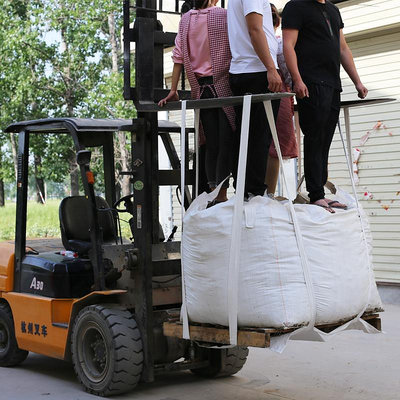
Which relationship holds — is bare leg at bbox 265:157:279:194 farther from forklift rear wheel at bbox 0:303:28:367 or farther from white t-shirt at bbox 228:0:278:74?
forklift rear wheel at bbox 0:303:28:367

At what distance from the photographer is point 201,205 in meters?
5.27

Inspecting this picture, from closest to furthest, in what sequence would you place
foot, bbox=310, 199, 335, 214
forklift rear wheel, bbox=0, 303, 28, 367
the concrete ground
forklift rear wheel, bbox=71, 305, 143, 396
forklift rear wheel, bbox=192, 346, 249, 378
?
foot, bbox=310, 199, 335, 214, forklift rear wheel, bbox=71, 305, 143, 396, the concrete ground, forklift rear wheel, bbox=192, 346, 249, 378, forklift rear wheel, bbox=0, 303, 28, 367

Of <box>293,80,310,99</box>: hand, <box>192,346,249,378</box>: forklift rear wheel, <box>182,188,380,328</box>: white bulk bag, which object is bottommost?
<box>192,346,249,378</box>: forklift rear wheel

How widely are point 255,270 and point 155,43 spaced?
7.65ft

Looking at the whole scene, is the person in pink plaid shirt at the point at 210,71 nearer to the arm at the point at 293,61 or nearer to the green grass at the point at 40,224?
the arm at the point at 293,61

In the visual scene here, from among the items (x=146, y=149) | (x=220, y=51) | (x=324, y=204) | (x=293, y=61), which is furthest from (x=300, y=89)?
(x=146, y=149)

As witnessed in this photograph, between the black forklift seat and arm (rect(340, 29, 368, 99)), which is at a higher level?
arm (rect(340, 29, 368, 99))

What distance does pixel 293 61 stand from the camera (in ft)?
17.7

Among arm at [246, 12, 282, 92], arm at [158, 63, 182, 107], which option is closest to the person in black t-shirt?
arm at [246, 12, 282, 92]

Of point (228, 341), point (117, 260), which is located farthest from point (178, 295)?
point (228, 341)

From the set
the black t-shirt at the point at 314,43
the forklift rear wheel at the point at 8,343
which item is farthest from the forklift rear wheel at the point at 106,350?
the black t-shirt at the point at 314,43

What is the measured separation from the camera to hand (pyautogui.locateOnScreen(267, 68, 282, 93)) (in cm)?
514

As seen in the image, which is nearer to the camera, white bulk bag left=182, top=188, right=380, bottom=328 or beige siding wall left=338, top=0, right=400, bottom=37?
white bulk bag left=182, top=188, right=380, bottom=328

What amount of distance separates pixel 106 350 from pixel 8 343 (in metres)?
1.76
